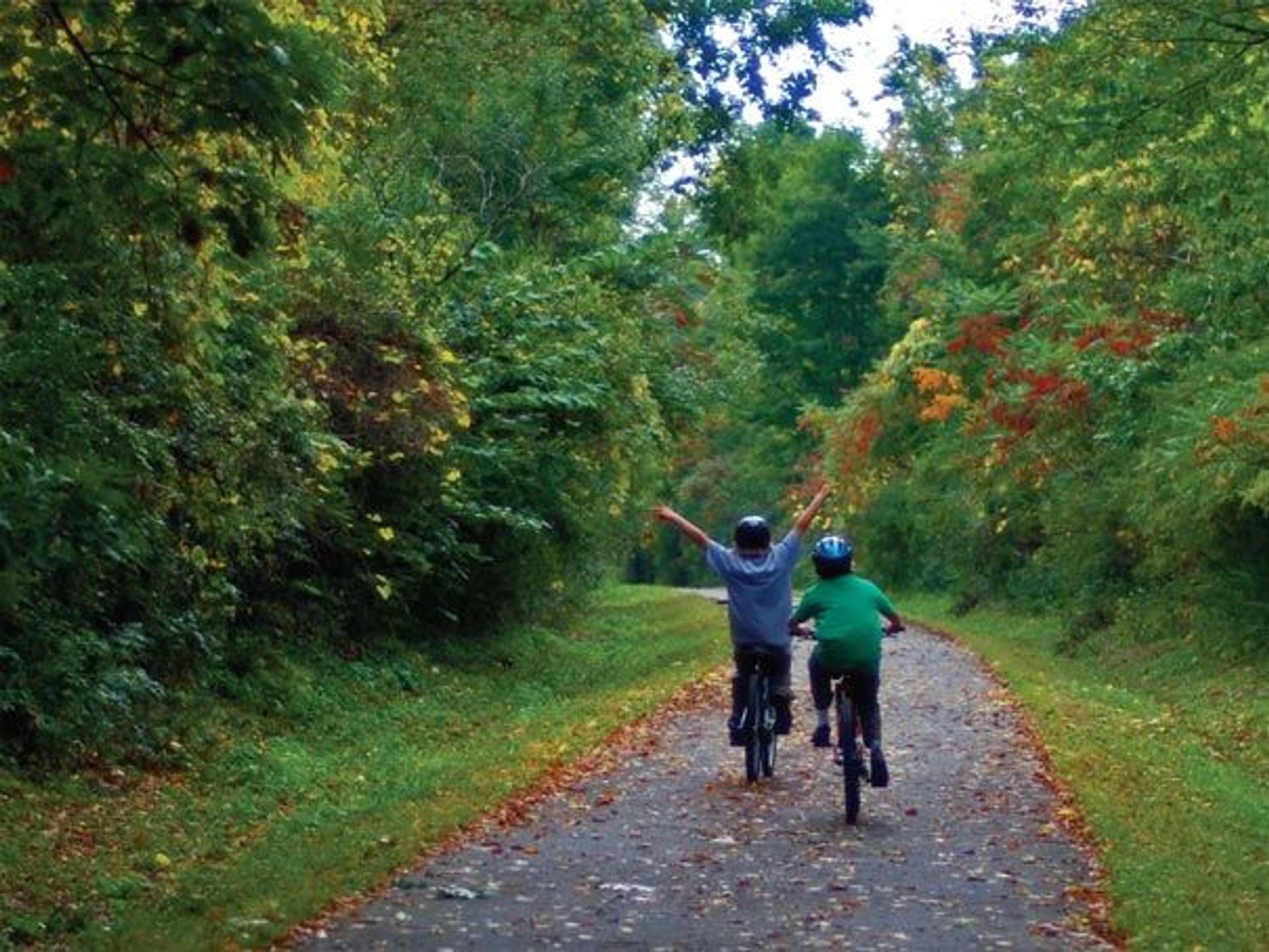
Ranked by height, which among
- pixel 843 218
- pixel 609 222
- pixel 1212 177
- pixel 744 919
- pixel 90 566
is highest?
pixel 843 218

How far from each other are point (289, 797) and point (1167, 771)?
7123 mm

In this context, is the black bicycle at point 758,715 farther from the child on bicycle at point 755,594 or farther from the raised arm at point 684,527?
the raised arm at point 684,527

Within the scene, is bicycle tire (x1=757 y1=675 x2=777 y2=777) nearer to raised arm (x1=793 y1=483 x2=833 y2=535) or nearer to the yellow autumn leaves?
raised arm (x1=793 y1=483 x2=833 y2=535)

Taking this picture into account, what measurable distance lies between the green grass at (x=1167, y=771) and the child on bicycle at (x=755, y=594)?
2328 mm

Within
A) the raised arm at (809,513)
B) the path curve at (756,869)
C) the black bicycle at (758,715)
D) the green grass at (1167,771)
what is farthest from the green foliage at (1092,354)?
the path curve at (756,869)

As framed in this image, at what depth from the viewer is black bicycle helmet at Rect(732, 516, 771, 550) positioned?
14672 mm

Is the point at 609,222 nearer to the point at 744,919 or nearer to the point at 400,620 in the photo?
the point at 400,620

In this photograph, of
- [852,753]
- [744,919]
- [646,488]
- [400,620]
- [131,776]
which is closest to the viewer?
[744,919]

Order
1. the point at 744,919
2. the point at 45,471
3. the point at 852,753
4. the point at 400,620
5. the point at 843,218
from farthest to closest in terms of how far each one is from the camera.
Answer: the point at 843,218
the point at 400,620
the point at 852,753
the point at 744,919
the point at 45,471

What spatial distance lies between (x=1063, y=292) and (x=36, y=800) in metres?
25.1

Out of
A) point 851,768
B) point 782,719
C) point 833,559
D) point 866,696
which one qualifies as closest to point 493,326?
point 782,719

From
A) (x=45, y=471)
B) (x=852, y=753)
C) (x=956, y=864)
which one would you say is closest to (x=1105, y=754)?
(x=852, y=753)

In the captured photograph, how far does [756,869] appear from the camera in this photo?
1149 centimetres

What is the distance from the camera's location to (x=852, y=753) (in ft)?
43.4
